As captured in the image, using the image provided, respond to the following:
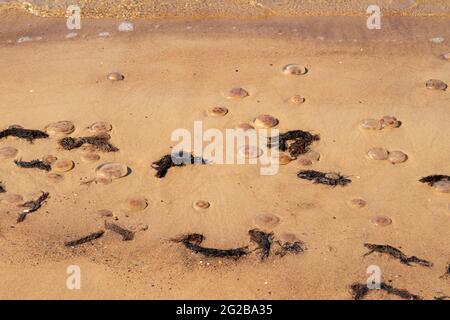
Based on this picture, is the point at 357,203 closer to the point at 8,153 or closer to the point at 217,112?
the point at 217,112

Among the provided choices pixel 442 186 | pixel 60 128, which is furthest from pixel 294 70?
pixel 60 128

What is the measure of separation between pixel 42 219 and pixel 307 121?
2252 millimetres

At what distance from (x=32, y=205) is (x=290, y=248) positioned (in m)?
1.83

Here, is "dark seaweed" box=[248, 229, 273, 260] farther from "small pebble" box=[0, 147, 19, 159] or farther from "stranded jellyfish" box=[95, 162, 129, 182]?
"small pebble" box=[0, 147, 19, 159]

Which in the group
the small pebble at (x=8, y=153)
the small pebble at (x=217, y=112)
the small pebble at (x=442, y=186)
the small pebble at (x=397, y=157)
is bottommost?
the small pebble at (x=442, y=186)

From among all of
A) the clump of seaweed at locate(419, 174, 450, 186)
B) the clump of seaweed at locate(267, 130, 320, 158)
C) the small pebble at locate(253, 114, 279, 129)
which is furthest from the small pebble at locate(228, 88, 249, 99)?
the clump of seaweed at locate(419, 174, 450, 186)

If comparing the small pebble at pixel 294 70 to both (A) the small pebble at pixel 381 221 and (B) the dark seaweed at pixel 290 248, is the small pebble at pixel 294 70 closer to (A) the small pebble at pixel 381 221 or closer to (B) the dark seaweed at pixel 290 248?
(A) the small pebble at pixel 381 221

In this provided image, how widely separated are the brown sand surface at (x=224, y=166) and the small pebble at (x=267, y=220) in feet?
0.17

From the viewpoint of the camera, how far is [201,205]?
15.2 ft

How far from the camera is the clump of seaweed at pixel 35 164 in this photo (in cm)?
501

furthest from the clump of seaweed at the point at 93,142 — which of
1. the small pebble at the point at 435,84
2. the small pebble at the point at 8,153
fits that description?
the small pebble at the point at 435,84

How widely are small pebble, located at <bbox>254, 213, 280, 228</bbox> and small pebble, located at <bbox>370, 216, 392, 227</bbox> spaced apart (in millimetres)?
646

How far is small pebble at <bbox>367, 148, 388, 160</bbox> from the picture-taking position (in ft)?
16.6

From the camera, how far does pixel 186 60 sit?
20.9ft
